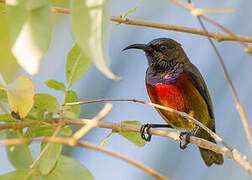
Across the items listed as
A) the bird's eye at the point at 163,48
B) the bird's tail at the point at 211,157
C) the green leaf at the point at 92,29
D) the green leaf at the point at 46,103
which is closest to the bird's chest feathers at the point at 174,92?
the bird's eye at the point at 163,48

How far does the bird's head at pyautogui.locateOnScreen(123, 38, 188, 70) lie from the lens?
121 inches

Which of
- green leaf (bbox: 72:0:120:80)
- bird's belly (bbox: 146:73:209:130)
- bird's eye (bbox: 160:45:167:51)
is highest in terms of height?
green leaf (bbox: 72:0:120:80)

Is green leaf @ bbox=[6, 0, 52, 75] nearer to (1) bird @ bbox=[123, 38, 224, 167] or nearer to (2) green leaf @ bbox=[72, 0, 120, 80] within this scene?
(2) green leaf @ bbox=[72, 0, 120, 80]

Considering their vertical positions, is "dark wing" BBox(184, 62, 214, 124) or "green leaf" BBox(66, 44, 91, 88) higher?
"green leaf" BBox(66, 44, 91, 88)

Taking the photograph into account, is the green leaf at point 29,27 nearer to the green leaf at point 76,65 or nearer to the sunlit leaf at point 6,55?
the green leaf at point 76,65

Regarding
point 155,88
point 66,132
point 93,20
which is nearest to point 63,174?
point 66,132

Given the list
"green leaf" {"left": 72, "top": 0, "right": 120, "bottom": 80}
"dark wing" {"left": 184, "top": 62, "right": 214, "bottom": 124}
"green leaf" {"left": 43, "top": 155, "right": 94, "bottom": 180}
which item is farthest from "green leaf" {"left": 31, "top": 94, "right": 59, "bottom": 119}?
"dark wing" {"left": 184, "top": 62, "right": 214, "bottom": 124}

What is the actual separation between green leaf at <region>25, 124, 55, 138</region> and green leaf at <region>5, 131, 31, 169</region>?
5cm

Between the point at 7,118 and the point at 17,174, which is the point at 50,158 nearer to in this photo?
the point at 17,174

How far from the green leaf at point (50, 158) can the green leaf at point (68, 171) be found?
85 millimetres

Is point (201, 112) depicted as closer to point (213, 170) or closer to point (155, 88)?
point (155, 88)

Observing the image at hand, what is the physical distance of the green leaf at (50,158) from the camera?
4.74 ft

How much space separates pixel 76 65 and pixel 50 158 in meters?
0.39

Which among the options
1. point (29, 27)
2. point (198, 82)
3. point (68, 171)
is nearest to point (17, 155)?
point (68, 171)
